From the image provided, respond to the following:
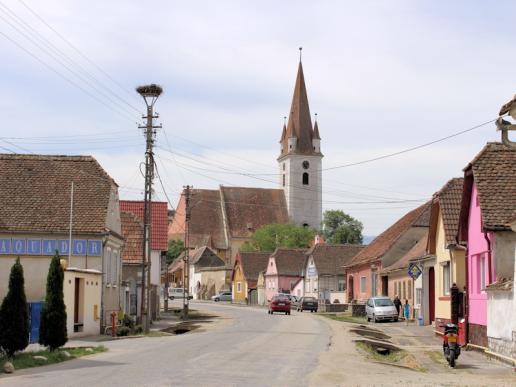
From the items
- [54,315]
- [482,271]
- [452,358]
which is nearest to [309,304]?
[482,271]

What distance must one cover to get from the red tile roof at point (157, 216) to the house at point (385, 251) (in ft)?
50.0

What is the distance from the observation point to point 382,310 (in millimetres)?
46812

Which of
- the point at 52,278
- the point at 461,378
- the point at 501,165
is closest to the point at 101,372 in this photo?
the point at 52,278

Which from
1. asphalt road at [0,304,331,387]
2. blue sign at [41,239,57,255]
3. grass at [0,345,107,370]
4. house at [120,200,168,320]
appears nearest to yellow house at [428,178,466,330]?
asphalt road at [0,304,331,387]

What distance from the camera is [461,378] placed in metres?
17.6

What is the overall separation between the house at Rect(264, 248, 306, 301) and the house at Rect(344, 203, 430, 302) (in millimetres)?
25681

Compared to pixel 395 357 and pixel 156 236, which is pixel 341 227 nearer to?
pixel 156 236

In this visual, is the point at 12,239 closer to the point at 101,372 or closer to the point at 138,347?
the point at 138,347

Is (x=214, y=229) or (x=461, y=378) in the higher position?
(x=214, y=229)

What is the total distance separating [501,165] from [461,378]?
9172 mm

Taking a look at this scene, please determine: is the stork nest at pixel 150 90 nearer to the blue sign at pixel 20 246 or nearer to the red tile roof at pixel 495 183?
the blue sign at pixel 20 246

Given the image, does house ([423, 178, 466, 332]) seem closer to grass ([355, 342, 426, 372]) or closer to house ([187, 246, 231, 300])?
grass ([355, 342, 426, 372])

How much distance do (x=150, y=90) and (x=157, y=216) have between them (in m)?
20.9

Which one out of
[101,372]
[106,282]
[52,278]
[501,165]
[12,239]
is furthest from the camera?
[106,282]
